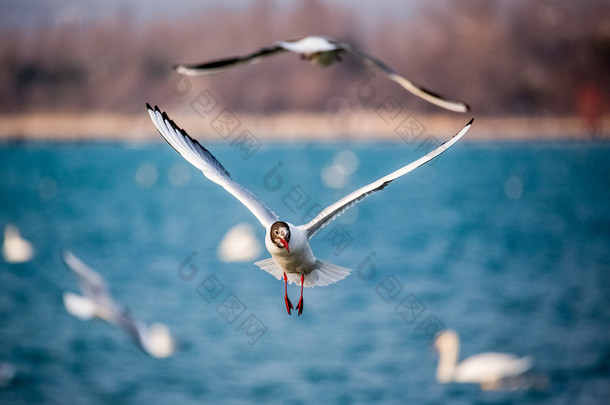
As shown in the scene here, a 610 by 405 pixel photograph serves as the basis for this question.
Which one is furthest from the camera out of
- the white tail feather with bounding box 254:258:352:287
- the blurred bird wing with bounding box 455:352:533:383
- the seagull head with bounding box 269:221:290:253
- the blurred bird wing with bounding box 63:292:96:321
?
the blurred bird wing with bounding box 455:352:533:383

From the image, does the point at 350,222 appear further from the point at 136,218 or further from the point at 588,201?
the point at 588,201

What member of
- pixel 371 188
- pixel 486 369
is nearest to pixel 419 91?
pixel 371 188

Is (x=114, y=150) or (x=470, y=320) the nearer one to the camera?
(x=470, y=320)

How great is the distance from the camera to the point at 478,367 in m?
13.7

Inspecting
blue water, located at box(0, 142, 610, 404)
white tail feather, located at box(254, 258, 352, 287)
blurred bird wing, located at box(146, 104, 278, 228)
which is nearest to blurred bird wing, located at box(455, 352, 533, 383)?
blue water, located at box(0, 142, 610, 404)

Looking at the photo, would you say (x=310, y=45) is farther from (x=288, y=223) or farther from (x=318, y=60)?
(x=288, y=223)

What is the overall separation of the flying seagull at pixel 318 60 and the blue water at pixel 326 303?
5010 mm

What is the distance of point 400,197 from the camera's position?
2350 inches

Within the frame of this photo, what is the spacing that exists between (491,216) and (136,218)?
23016 millimetres

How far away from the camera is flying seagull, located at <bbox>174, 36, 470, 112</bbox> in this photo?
6.04m

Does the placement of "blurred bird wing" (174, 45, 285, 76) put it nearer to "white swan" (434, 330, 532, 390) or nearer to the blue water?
the blue water

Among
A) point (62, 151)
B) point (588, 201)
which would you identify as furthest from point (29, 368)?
point (62, 151)

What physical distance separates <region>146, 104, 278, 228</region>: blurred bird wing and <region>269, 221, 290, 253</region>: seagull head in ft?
2.33

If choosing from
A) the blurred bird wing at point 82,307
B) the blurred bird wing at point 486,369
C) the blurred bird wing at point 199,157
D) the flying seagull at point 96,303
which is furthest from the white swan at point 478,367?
the blurred bird wing at point 199,157
